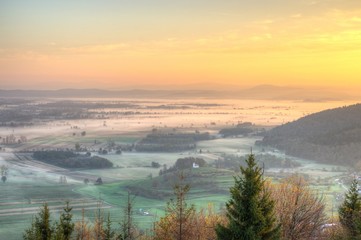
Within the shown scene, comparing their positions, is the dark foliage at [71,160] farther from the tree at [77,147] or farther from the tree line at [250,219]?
the tree line at [250,219]

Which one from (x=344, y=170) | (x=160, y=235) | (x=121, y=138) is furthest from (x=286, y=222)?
(x=121, y=138)

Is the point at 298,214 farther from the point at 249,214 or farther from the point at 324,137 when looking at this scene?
the point at 324,137

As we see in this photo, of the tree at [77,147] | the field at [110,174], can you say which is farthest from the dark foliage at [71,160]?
the tree at [77,147]

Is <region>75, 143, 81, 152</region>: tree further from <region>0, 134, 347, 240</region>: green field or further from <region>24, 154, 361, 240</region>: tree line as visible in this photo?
<region>24, 154, 361, 240</region>: tree line

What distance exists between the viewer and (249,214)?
56.4 feet

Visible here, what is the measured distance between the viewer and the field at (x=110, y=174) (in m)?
60.8

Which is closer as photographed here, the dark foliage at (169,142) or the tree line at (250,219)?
the tree line at (250,219)

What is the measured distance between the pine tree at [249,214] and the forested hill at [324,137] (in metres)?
72.3

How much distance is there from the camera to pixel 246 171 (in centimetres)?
1775

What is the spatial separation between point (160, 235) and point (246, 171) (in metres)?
11.2

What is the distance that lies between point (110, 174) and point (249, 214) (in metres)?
67.5

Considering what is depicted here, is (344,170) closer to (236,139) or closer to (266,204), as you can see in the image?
(236,139)

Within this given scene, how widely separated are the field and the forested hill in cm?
483

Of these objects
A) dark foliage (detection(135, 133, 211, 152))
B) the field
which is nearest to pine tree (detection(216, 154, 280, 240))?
the field
